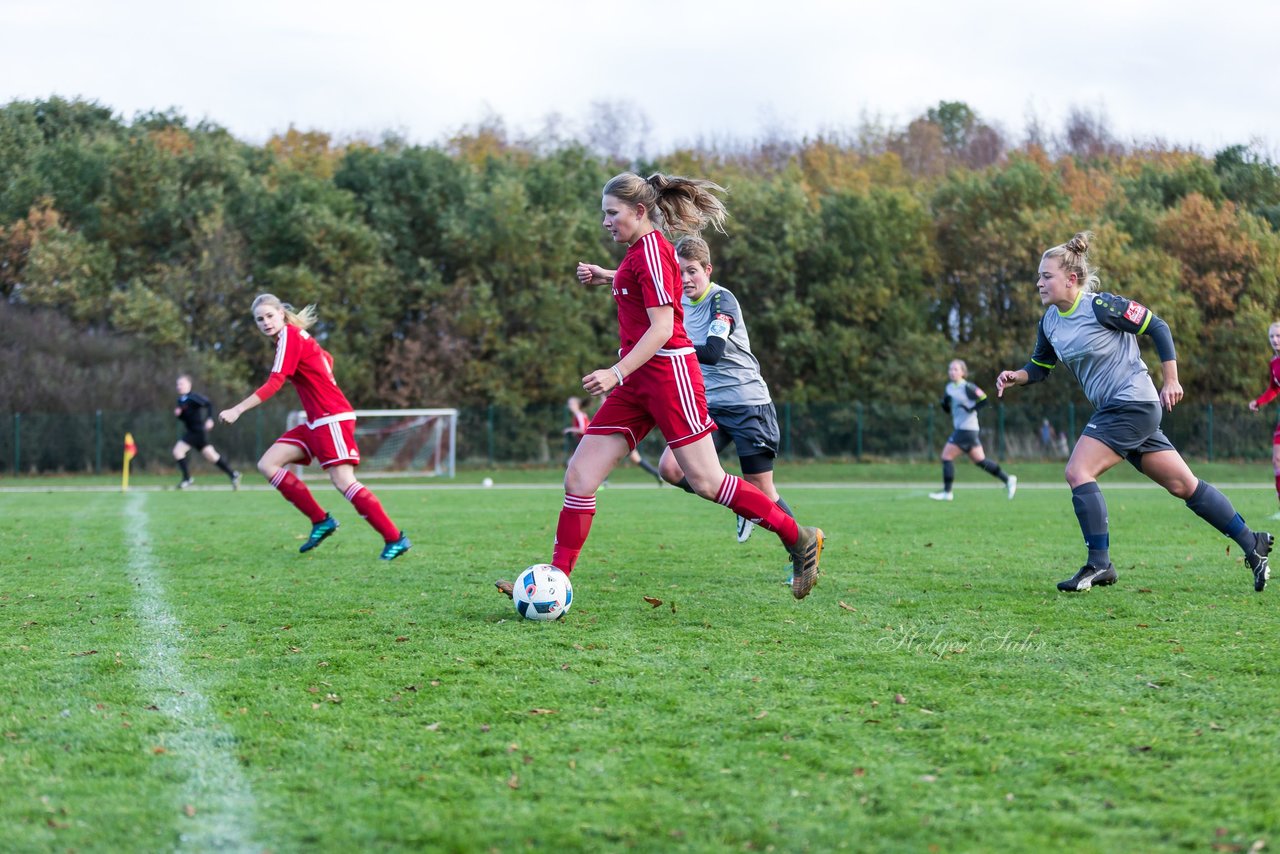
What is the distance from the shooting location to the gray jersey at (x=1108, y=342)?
7023mm

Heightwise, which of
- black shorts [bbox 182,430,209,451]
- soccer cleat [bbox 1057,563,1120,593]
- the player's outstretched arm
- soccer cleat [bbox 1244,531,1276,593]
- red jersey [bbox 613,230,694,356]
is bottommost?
soccer cleat [bbox 1057,563,1120,593]

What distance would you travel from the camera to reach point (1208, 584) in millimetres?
7355

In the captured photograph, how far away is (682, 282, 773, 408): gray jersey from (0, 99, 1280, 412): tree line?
86.1ft

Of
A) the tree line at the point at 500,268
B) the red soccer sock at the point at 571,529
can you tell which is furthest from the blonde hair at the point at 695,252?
the tree line at the point at 500,268

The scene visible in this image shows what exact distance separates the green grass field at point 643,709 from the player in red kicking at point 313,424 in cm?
49

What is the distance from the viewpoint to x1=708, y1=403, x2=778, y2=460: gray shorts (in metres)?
8.05

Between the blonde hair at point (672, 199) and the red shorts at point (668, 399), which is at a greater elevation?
the blonde hair at point (672, 199)

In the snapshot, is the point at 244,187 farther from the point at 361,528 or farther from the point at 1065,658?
the point at 1065,658

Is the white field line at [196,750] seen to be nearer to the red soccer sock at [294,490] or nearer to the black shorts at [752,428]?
the red soccer sock at [294,490]

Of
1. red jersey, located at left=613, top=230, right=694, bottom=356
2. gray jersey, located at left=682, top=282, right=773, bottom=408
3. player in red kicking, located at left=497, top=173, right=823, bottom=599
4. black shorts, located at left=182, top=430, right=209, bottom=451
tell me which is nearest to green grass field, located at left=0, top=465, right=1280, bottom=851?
player in red kicking, located at left=497, top=173, right=823, bottom=599

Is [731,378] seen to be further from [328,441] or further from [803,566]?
[328,441]

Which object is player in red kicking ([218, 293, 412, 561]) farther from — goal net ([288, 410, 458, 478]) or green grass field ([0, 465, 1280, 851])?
goal net ([288, 410, 458, 478])

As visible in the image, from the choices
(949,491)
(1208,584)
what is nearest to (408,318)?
(949,491)

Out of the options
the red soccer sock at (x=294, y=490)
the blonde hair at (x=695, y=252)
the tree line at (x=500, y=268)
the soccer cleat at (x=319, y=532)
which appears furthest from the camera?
the tree line at (x=500, y=268)
